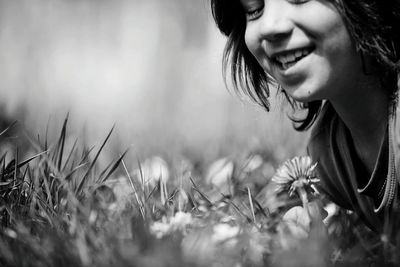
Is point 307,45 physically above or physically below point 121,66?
above

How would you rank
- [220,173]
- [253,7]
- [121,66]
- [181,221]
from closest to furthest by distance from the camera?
→ [181,221], [253,7], [220,173], [121,66]

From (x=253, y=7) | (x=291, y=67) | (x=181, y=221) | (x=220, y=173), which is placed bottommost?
(x=220, y=173)

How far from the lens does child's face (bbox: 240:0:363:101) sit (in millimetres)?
1100

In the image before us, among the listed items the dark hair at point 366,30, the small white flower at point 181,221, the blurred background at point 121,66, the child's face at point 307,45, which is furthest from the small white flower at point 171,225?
the blurred background at point 121,66

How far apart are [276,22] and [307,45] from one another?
0.07 meters

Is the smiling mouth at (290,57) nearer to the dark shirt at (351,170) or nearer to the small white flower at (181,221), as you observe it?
the dark shirt at (351,170)

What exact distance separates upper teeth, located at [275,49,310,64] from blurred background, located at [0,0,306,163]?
1.08m

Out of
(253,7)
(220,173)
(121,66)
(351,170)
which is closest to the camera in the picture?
(253,7)

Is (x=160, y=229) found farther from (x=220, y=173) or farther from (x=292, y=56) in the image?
(x=220, y=173)

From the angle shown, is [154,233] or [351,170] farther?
[351,170]

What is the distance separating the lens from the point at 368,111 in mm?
1266

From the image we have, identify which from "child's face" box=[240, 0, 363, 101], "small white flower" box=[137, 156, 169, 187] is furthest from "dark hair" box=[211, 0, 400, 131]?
"small white flower" box=[137, 156, 169, 187]

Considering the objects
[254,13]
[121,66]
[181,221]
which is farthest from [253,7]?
[121,66]

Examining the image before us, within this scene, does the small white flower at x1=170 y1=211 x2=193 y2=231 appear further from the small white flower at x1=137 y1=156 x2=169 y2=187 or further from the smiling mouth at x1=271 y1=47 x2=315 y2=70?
the small white flower at x1=137 y1=156 x2=169 y2=187
